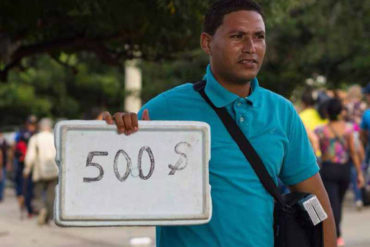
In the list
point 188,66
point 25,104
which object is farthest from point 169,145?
point 25,104

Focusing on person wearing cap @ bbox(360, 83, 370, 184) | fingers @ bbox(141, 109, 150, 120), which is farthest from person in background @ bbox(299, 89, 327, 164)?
fingers @ bbox(141, 109, 150, 120)

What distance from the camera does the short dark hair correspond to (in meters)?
8.96

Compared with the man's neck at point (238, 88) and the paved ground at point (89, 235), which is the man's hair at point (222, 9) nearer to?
the man's neck at point (238, 88)

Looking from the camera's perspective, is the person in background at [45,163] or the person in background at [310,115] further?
the person in background at [45,163]

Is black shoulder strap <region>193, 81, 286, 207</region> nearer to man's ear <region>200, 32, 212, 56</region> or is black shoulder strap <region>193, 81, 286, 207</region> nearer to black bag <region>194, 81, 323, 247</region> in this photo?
black bag <region>194, 81, 323, 247</region>

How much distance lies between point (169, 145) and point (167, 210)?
23cm

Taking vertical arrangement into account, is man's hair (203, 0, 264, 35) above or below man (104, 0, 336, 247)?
above

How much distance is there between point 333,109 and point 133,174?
6.37 metres

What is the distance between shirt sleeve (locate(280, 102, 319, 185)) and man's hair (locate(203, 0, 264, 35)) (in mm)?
417

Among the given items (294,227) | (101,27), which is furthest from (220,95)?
(101,27)

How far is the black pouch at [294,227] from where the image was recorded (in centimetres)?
311

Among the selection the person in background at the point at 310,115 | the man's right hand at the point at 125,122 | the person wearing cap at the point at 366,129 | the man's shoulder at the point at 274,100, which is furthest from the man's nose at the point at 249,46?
the person wearing cap at the point at 366,129

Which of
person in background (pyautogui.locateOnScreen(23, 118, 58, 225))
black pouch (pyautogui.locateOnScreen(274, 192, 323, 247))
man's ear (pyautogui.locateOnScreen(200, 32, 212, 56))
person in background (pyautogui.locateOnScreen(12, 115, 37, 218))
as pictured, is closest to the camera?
black pouch (pyautogui.locateOnScreen(274, 192, 323, 247))

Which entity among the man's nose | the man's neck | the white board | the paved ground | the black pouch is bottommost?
the paved ground
